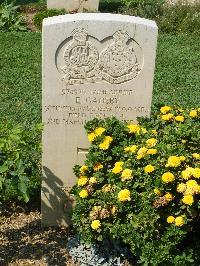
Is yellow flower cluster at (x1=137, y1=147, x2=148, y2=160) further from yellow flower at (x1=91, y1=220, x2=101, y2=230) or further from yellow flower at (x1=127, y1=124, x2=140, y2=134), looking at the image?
yellow flower at (x1=91, y1=220, x2=101, y2=230)

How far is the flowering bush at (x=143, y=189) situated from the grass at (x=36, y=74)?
266 cm

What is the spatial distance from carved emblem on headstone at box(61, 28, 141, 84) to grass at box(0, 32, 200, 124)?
8.37 ft

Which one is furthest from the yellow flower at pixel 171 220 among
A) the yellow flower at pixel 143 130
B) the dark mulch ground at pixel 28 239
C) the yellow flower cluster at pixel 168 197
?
the dark mulch ground at pixel 28 239

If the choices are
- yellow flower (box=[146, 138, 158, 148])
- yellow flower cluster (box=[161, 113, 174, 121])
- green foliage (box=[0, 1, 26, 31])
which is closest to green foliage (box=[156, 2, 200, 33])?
green foliage (box=[0, 1, 26, 31])

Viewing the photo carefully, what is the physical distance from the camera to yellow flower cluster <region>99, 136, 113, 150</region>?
4.38 m

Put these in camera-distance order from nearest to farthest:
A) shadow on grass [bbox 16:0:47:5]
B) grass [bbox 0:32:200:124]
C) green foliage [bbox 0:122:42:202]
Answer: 1. green foliage [bbox 0:122:42:202]
2. grass [bbox 0:32:200:124]
3. shadow on grass [bbox 16:0:47:5]

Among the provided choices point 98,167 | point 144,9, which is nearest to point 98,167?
point 98,167

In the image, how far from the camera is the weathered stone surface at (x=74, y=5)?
11992 millimetres

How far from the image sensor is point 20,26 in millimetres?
11188

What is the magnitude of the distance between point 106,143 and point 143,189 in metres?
0.53

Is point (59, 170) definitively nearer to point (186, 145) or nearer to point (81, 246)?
point (81, 246)

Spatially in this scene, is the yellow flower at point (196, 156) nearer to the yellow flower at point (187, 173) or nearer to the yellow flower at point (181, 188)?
the yellow flower at point (187, 173)

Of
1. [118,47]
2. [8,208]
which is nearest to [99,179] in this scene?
[118,47]

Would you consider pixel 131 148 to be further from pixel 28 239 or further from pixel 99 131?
pixel 28 239
